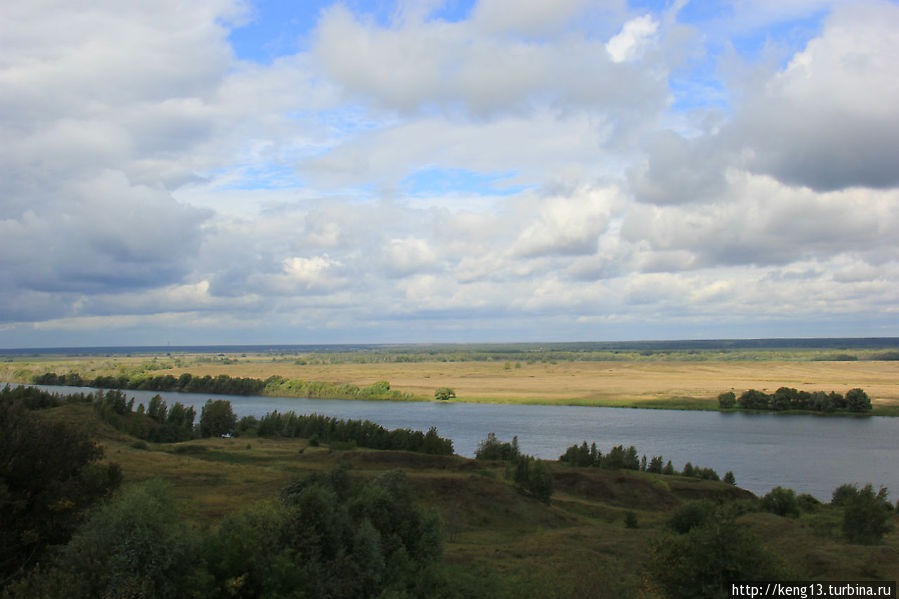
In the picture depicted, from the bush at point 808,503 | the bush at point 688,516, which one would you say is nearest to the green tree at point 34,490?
the bush at point 688,516

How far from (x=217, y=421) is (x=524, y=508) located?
182 ft

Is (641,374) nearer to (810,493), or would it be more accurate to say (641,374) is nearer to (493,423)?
(493,423)

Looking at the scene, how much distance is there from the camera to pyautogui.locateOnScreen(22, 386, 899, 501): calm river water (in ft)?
214

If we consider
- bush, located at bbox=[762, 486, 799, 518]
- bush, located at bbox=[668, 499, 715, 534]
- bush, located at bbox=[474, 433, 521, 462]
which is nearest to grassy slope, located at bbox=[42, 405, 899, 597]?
bush, located at bbox=[762, 486, 799, 518]

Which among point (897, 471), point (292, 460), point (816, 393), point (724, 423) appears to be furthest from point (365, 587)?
point (816, 393)

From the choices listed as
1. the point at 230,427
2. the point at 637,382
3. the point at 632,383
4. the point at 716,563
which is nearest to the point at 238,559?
the point at 716,563

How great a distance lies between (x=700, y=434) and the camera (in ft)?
292

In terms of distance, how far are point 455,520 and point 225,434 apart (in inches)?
2336

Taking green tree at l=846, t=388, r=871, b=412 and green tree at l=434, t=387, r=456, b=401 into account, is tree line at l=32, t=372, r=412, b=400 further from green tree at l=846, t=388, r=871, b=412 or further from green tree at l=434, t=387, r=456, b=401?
green tree at l=846, t=388, r=871, b=412

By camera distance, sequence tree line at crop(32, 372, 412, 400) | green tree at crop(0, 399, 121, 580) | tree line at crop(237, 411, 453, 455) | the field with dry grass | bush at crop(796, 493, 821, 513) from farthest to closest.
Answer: tree line at crop(32, 372, 412, 400) < the field with dry grass < tree line at crop(237, 411, 453, 455) < bush at crop(796, 493, 821, 513) < green tree at crop(0, 399, 121, 580)

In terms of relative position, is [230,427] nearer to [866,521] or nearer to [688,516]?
[688,516]

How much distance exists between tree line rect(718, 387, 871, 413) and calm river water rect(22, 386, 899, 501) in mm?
4524

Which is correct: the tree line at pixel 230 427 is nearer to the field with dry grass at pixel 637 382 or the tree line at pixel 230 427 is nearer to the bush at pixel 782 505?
the bush at pixel 782 505

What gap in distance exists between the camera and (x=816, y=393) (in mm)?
113062
